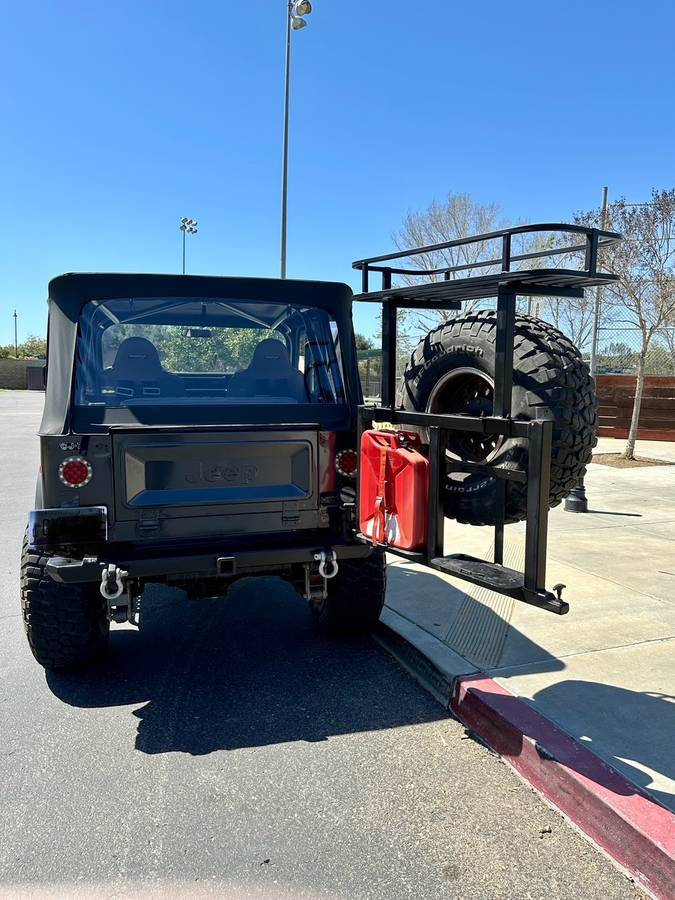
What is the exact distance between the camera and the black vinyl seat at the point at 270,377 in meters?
4.42

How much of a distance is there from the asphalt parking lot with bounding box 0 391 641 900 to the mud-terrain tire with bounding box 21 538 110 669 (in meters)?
0.20

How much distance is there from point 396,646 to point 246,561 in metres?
1.33

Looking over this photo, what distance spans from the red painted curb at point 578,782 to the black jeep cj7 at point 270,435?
0.68 meters

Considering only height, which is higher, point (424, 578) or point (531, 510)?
point (531, 510)

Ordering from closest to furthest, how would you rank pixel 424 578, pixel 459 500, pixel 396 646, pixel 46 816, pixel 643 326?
pixel 46 816 < pixel 459 500 < pixel 396 646 < pixel 424 578 < pixel 643 326

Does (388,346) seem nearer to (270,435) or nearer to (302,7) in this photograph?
(270,435)

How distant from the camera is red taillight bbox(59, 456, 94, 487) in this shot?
347 centimetres

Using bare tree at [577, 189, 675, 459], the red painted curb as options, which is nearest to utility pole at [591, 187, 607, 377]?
bare tree at [577, 189, 675, 459]

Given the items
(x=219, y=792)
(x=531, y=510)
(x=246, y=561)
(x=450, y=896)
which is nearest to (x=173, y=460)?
(x=246, y=561)

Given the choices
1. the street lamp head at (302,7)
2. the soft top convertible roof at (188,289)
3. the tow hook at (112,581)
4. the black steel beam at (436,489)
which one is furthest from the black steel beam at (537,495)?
the street lamp head at (302,7)

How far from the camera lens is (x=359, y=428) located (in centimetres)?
389

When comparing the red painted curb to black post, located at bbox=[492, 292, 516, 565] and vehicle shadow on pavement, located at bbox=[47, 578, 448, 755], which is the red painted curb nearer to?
vehicle shadow on pavement, located at bbox=[47, 578, 448, 755]

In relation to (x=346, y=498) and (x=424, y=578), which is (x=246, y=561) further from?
(x=424, y=578)

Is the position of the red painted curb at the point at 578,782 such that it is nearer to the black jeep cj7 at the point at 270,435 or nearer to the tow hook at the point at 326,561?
the black jeep cj7 at the point at 270,435
